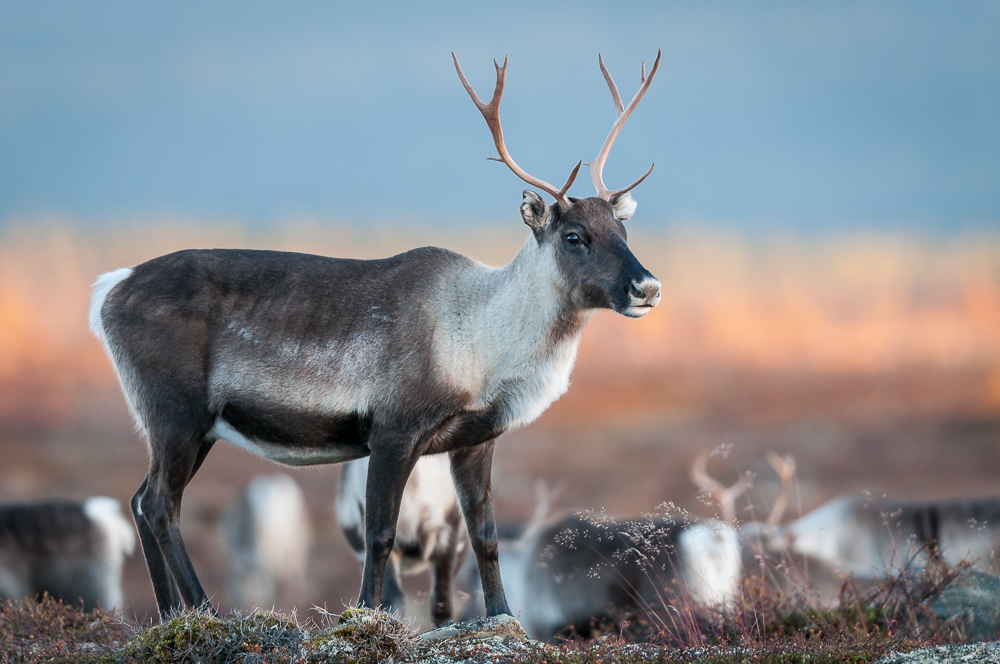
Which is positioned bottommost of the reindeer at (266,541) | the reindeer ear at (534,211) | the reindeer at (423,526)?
the reindeer at (266,541)

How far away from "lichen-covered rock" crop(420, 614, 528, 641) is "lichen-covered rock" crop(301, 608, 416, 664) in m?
0.34

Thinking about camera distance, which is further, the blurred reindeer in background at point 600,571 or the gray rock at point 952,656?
the blurred reindeer in background at point 600,571

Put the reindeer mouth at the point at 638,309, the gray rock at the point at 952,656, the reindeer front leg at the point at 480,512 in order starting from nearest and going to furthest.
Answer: the gray rock at the point at 952,656 < the reindeer mouth at the point at 638,309 < the reindeer front leg at the point at 480,512

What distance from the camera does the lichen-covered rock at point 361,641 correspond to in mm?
6383

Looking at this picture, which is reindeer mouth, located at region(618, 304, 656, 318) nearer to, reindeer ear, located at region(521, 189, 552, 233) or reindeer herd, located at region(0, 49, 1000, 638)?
reindeer herd, located at region(0, 49, 1000, 638)

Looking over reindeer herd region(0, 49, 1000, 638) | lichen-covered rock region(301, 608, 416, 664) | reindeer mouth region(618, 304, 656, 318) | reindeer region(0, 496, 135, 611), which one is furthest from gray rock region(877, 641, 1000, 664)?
reindeer region(0, 496, 135, 611)

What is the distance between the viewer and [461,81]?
8.12m

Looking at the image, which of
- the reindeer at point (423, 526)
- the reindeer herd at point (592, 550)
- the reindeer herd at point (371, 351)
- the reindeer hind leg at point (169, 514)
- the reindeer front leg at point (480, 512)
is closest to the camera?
the reindeer herd at point (371, 351)

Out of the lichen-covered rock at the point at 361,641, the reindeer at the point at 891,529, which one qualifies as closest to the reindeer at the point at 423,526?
the lichen-covered rock at the point at 361,641

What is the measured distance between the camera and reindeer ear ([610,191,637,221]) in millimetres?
8055

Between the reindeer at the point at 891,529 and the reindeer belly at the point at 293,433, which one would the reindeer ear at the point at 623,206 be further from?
the reindeer at the point at 891,529

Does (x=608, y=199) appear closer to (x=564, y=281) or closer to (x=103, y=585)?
(x=564, y=281)

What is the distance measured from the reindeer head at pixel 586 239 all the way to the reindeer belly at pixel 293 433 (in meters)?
1.83

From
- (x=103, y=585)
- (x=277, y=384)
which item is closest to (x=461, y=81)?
(x=277, y=384)
